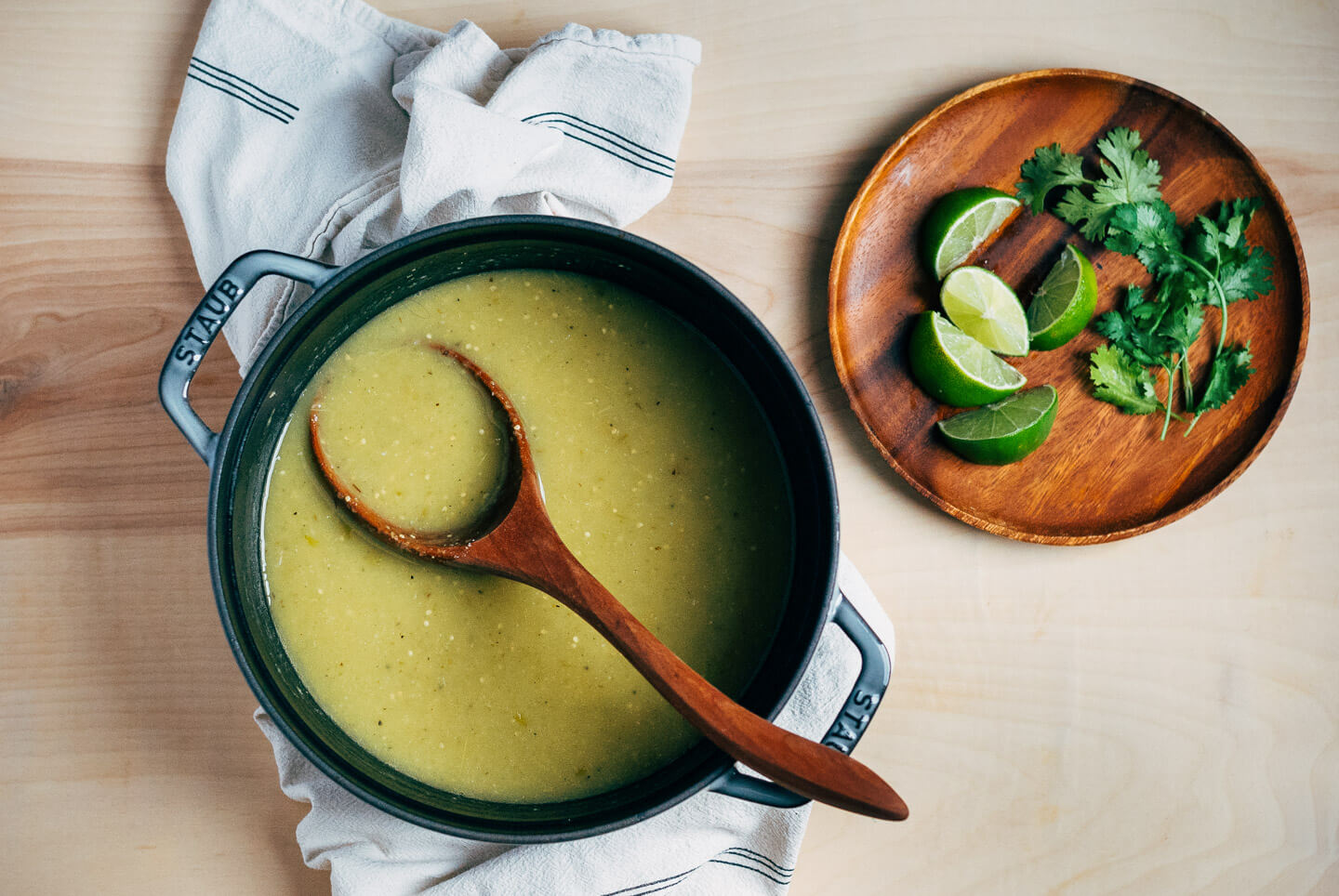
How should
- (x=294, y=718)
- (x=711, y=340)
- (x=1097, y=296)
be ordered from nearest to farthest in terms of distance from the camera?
(x=294, y=718), (x=711, y=340), (x=1097, y=296)

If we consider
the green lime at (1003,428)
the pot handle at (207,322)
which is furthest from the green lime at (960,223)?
the pot handle at (207,322)

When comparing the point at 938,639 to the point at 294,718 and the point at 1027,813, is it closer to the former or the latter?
the point at 1027,813

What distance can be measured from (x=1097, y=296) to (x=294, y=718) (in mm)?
870

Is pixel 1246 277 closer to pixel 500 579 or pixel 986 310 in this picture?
pixel 986 310

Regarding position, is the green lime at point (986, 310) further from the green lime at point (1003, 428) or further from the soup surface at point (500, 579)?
the soup surface at point (500, 579)

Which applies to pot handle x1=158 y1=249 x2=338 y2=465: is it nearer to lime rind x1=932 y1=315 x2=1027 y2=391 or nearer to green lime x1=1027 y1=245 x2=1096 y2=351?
lime rind x1=932 y1=315 x2=1027 y2=391

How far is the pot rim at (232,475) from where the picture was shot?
0.66 m

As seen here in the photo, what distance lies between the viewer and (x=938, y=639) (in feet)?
3.02

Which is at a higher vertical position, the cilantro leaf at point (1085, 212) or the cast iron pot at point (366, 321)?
the cilantro leaf at point (1085, 212)

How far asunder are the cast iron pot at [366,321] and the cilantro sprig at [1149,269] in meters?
0.38

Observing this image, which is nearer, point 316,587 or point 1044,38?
point 316,587

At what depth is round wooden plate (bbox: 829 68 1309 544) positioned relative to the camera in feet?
2.90

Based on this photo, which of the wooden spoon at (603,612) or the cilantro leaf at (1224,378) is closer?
the wooden spoon at (603,612)

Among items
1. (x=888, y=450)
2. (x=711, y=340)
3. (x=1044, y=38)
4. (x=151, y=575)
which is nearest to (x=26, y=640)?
(x=151, y=575)
